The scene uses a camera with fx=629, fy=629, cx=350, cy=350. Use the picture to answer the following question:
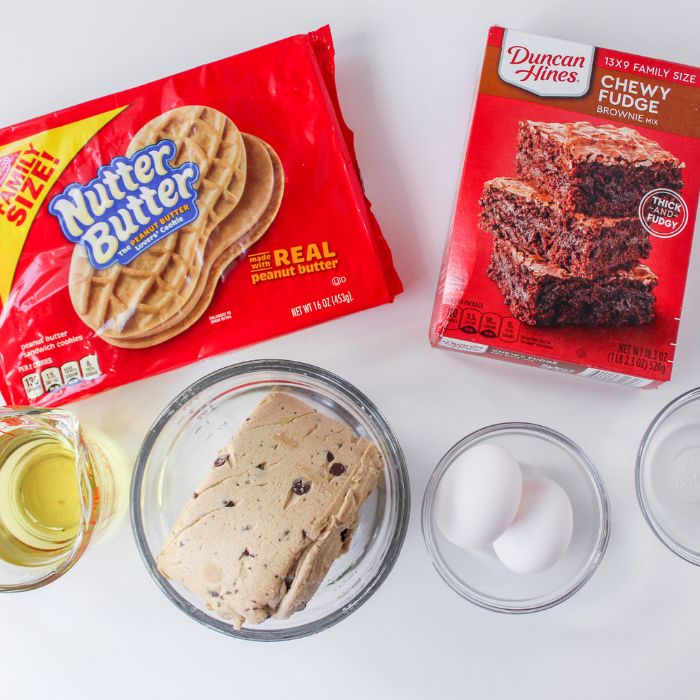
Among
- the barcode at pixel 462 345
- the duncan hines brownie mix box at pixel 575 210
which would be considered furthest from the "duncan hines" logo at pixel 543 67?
the barcode at pixel 462 345

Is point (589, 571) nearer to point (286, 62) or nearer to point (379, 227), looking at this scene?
point (379, 227)

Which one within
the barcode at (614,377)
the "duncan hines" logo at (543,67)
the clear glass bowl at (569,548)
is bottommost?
the clear glass bowl at (569,548)

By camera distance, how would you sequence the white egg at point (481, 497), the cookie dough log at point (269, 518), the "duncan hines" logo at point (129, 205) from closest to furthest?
the cookie dough log at point (269, 518)
the white egg at point (481, 497)
the "duncan hines" logo at point (129, 205)

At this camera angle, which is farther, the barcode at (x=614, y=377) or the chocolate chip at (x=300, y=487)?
the barcode at (x=614, y=377)

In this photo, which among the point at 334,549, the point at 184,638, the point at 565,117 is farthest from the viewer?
the point at 184,638

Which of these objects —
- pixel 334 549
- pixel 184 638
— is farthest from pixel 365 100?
pixel 184 638

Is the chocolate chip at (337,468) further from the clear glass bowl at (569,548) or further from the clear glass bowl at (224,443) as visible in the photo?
the clear glass bowl at (569,548)
